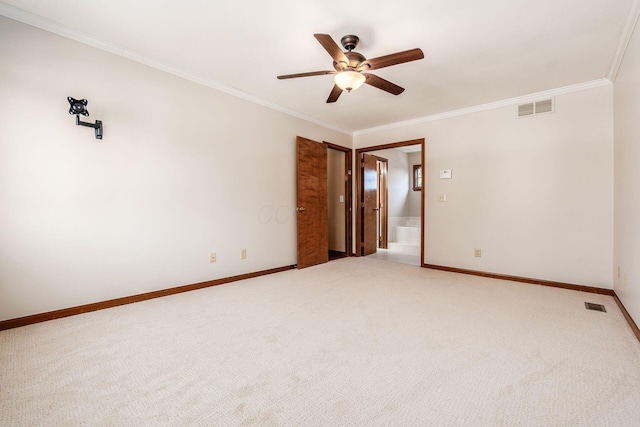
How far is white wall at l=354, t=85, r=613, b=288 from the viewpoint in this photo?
3.29 metres

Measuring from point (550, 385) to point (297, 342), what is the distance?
4.91ft

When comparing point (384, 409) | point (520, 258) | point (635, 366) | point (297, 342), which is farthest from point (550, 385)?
point (520, 258)

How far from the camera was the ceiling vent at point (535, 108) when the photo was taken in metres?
3.57

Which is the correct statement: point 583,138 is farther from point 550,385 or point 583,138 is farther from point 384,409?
point 384,409

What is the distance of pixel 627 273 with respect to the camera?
8.23ft

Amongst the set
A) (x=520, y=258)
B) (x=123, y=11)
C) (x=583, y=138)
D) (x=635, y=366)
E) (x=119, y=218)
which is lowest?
(x=635, y=366)

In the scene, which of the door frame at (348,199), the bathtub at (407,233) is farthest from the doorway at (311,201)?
the bathtub at (407,233)

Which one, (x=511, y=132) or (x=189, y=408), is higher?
(x=511, y=132)

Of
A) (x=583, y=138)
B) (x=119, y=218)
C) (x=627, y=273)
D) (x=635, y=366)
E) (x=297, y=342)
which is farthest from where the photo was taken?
(x=583, y=138)

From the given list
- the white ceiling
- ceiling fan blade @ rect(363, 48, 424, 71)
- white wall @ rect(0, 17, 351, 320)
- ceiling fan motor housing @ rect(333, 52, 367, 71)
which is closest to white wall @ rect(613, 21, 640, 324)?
the white ceiling

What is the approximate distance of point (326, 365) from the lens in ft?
5.73

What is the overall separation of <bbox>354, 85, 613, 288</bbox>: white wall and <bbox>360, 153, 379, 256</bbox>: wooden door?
4.47ft

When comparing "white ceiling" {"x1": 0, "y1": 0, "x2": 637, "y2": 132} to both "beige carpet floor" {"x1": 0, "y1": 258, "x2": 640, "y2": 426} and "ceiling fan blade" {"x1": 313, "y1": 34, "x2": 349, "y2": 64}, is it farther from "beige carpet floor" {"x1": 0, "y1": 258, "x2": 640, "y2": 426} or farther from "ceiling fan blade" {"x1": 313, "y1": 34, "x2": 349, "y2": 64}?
"beige carpet floor" {"x1": 0, "y1": 258, "x2": 640, "y2": 426}

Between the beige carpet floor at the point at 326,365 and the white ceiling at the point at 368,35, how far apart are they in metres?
2.43
